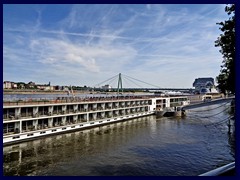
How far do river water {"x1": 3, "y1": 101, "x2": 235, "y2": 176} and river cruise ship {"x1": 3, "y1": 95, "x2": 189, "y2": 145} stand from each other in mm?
1119

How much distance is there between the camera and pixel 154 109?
53.8m

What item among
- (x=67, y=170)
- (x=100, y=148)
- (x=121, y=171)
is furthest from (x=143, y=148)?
(x=67, y=170)

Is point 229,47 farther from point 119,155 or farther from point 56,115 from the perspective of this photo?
point 56,115

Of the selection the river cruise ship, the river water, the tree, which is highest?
the tree

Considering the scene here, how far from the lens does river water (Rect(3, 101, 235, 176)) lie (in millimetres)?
16078

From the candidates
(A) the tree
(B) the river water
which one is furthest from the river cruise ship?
(A) the tree

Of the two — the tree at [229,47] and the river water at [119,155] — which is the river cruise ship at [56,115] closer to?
the river water at [119,155]

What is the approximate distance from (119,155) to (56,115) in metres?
12.0

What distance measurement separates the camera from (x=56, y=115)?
27969 millimetres

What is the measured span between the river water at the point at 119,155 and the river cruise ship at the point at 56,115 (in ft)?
3.67

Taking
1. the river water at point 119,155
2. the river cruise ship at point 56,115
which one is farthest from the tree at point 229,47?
the river cruise ship at point 56,115

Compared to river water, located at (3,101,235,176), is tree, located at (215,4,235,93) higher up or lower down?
higher up

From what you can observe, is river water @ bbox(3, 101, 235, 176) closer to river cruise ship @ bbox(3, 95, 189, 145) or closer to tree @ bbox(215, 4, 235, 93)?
river cruise ship @ bbox(3, 95, 189, 145)

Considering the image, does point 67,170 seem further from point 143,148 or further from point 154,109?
point 154,109
